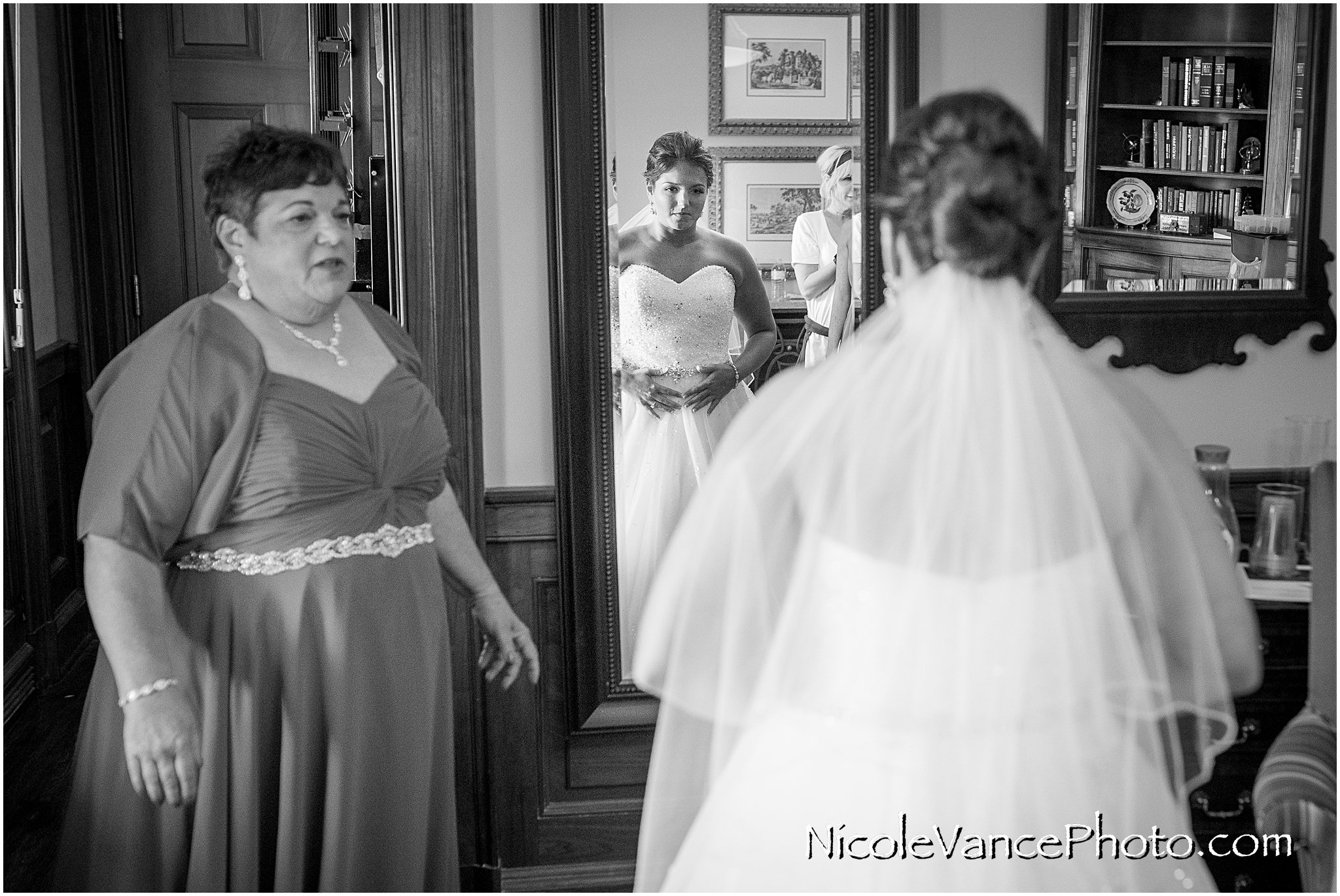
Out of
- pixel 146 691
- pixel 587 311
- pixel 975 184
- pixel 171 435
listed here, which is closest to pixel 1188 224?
pixel 587 311

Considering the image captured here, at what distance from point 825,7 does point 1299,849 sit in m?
1.72

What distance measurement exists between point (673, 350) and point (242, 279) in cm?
91

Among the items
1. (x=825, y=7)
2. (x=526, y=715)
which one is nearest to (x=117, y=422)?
(x=526, y=715)

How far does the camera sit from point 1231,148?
2.75m

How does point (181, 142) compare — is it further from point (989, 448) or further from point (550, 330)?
point (989, 448)

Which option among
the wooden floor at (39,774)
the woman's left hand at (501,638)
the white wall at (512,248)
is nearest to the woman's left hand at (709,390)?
the white wall at (512,248)

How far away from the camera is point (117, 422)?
1931mm

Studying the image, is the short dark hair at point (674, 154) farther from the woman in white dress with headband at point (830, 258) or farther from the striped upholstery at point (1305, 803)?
the striped upholstery at point (1305, 803)

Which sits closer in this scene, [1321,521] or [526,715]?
[1321,521]

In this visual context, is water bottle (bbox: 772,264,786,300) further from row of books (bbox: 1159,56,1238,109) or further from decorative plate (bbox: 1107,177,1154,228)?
row of books (bbox: 1159,56,1238,109)

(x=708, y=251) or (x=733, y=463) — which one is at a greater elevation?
(x=708, y=251)

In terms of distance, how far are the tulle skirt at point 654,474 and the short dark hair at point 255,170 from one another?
840mm

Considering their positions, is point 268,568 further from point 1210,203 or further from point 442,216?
point 1210,203

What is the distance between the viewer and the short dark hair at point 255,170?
2033mm
